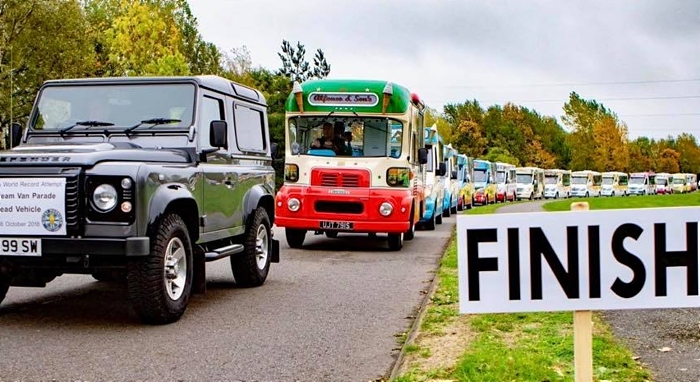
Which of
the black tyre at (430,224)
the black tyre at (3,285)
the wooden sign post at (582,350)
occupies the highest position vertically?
the wooden sign post at (582,350)

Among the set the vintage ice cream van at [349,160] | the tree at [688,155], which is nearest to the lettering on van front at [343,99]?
the vintage ice cream van at [349,160]

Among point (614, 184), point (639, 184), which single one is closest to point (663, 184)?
point (639, 184)

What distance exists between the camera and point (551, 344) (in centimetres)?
657

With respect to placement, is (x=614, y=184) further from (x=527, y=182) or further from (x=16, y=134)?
(x=16, y=134)

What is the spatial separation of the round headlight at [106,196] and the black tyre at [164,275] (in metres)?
0.47

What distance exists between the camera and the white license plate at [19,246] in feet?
23.7

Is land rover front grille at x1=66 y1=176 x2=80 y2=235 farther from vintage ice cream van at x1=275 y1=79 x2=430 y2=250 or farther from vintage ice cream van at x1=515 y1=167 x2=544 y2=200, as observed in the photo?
vintage ice cream van at x1=515 y1=167 x2=544 y2=200

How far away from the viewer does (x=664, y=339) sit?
22.0 feet

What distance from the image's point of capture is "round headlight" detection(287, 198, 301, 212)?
1573 centimetres

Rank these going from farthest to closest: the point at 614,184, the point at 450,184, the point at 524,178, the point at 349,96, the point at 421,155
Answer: the point at 614,184 → the point at 524,178 → the point at 450,184 → the point at 421,155 → the point at 349,96

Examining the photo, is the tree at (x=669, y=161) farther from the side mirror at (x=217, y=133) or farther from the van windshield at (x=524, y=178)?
the side mirror at (x=217, y=133)

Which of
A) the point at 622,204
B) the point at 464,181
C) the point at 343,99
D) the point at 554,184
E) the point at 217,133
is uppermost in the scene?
the point at 343,99

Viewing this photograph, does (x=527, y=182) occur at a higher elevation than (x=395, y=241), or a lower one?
higher

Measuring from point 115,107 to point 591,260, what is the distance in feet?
21.3
